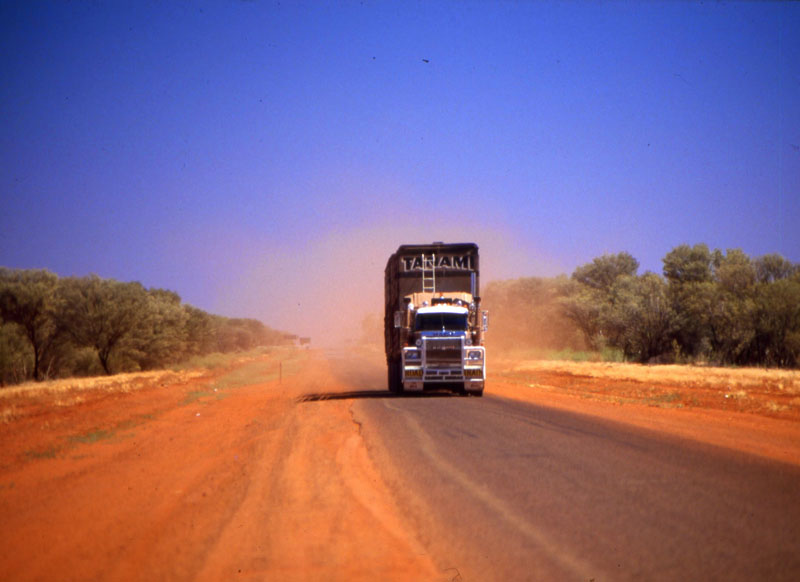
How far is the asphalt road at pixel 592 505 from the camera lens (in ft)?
17.9

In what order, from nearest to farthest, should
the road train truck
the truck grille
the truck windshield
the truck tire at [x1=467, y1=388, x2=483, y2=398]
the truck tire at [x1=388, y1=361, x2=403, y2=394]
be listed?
1. the truck grille
2. the road train truck
3. the truck tire at [x1=467, y1=388, x2=483, y2=398]
4. the truck windshield
5. the truck tire at [x1=388, y1=361, x2=403, y2=394]

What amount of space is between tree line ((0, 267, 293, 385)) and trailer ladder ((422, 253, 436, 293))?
80.7ft

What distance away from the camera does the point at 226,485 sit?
888 cm

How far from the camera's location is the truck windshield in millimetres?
22562

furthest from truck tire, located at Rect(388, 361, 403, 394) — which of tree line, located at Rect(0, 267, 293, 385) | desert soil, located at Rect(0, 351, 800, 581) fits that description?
tree line, located at Rect(0, 267, 293, 385)

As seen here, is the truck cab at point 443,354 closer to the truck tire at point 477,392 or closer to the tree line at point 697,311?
the truck tire at point 477,392

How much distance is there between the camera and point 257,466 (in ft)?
33.3

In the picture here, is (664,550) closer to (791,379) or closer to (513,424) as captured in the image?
(513,424)

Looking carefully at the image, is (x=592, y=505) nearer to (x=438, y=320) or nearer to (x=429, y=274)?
(x=438, y=320)

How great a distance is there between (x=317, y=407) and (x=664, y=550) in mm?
14418

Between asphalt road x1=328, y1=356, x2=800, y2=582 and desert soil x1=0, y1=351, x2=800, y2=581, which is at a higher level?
asphalt road x1=328, y1=356, x2=800, y2=582

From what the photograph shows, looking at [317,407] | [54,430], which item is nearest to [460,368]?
[317,407]

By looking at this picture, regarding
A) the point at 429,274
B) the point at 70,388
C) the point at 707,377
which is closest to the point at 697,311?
the point at 707,377

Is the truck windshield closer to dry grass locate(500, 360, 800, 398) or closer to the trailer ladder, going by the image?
the trailer ladder
